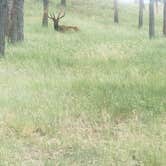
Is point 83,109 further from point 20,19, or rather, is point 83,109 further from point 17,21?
point 17,21

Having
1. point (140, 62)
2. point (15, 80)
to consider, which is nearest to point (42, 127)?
point (15, 80)

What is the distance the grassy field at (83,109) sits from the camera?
6629 mm

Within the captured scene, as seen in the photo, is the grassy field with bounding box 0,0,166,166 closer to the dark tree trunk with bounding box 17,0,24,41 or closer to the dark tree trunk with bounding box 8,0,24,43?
the dark tree trunk with bounding box 8,0,24,43

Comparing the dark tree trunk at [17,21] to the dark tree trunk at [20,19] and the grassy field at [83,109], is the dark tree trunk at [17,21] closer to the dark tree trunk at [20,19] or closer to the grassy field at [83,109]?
the dark tree trunk at [20,19]

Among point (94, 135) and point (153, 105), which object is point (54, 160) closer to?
point (94, 135)

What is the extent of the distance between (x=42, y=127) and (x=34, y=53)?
748 cm

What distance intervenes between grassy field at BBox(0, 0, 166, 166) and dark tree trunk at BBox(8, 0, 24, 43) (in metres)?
3.78

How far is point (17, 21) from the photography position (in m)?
18.8

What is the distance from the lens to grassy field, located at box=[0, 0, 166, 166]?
6.63 m

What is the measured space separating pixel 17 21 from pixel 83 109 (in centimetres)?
1076

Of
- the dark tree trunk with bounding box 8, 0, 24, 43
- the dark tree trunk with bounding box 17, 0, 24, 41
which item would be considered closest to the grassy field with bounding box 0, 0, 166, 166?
the dark tree trunk with bounding box 8, 0, 24, 43

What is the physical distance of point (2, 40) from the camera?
1511cm

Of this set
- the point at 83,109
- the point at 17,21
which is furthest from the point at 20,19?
the point at 83,109

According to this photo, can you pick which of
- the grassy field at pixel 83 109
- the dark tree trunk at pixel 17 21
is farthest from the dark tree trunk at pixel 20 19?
the grassy field at pixel 83 109
